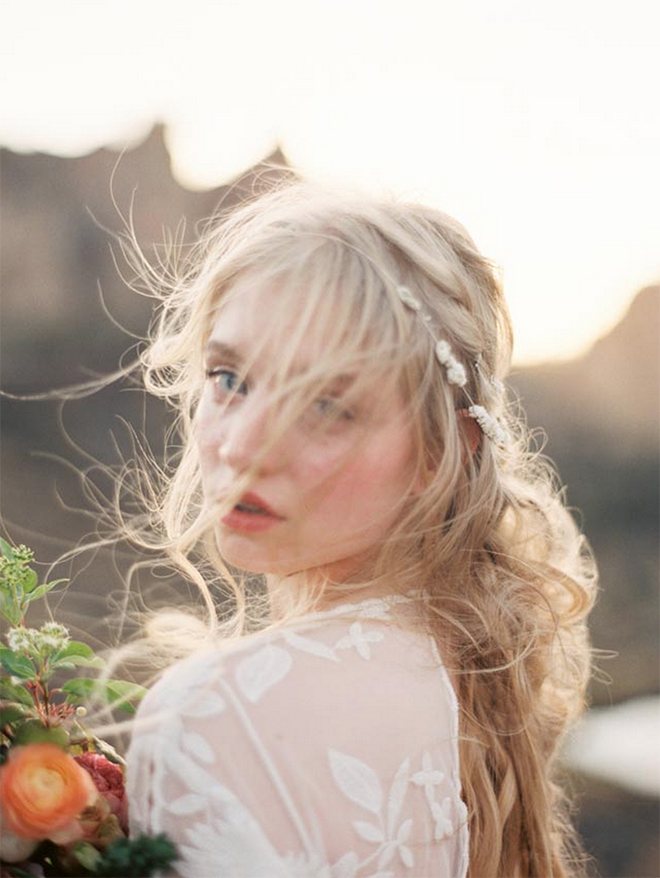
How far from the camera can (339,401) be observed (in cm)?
160

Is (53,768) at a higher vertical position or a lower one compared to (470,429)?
lower

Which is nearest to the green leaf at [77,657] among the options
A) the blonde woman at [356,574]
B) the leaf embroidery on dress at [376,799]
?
the blonde woman at [356,574]

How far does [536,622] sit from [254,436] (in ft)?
2.61

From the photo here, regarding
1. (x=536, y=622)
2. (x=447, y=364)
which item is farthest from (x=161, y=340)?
(x=536, y=622)

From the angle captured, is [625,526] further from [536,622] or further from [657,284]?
[536,622]

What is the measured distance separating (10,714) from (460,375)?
96 centimetres

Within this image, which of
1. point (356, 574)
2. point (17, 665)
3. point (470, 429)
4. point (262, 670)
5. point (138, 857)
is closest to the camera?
point (138, 857)

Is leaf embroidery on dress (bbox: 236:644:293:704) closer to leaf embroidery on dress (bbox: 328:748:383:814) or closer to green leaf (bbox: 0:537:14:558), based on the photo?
leaf embroidery on dress (bbox: 328:748:383:814)

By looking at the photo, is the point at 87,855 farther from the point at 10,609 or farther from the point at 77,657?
the point at 10,609

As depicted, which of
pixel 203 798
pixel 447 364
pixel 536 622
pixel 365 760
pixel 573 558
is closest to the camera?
pixel 203 798

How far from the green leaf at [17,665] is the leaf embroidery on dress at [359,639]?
49 centimetres

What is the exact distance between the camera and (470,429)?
1985mm

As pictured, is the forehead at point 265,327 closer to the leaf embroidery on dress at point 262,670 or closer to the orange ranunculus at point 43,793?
the leaf embroidery on dress at point 262,670

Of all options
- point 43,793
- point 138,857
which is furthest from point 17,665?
point 138,857
